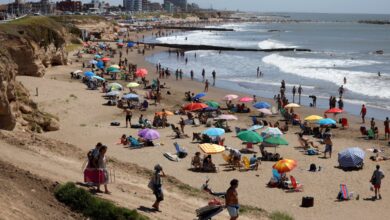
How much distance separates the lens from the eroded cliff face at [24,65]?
53.8 feet

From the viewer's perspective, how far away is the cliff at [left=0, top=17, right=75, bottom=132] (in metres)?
16.5

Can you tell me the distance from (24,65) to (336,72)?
2601 centimetres

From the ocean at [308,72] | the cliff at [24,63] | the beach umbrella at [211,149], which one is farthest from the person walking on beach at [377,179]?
the ocean at [308,72]

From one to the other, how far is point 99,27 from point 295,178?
8158 centimetres

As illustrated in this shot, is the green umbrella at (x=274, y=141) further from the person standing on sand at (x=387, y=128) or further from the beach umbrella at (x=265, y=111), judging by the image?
the beach umbrella at (x=265, y=111)

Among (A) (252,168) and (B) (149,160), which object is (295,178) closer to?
(A) (252,168)

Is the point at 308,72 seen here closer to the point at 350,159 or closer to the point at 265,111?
the point at 265,111

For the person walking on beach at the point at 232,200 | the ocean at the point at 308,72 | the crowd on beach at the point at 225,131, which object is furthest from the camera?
the ocean at the point at 308,72

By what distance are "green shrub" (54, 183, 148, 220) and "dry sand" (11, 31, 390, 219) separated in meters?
0.75

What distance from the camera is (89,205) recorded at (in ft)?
30.5

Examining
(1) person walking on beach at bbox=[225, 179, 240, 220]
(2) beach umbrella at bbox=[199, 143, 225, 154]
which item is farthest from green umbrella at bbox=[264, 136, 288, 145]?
(1) person walking on beach at bbox=[225, 179, 240, 220]

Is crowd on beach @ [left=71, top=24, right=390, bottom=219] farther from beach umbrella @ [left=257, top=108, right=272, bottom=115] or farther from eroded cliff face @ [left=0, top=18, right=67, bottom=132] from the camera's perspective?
eroded cliff face @ [left=0, top=18, right=67, bottom=132]

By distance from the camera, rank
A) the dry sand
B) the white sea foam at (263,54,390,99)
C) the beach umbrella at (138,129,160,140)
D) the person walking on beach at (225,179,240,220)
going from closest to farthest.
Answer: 1. the person walking on beach at (225,179,240,220)
2. the dry sand
3. the beach umbrella at (138,129,160,140)
4. the white sea foam at (263,54,390,99)

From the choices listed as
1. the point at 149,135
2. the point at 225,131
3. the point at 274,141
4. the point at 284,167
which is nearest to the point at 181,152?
the point at 149,135
